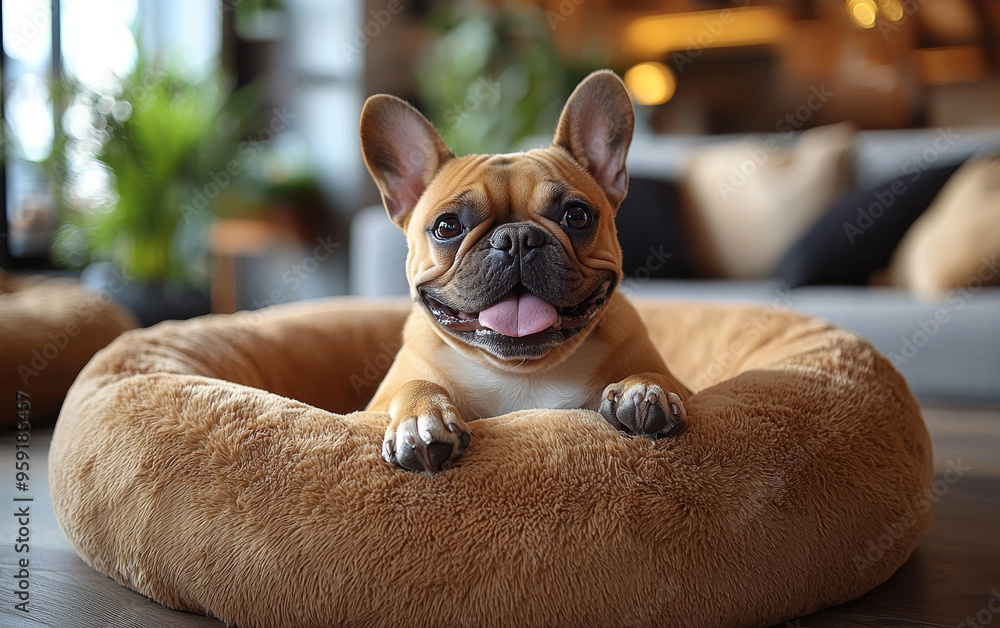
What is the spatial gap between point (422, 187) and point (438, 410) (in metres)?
0.63

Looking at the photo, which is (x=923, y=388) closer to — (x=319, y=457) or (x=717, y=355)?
(x=717, y=355)

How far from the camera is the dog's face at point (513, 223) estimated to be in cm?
139

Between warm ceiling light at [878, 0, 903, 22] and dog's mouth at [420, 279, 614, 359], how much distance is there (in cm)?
617

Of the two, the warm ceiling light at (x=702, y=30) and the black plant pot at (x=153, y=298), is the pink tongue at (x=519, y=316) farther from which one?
the warm ceiling light at (x=702, y=30)

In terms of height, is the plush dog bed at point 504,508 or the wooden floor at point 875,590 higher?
the plush dog bed at point 504,508

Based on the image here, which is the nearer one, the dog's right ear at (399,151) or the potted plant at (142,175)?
the dog's right ear at (399,151)

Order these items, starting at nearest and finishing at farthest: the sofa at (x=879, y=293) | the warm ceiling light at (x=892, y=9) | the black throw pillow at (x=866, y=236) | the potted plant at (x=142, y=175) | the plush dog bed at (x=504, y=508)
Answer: the plush dog bed at (x=504, y=508) < the sofa at (x=879, y=293) < the black throw pillow at (x=866, y=236) < the potted plant at (x=142, y=175) < the warm ceiling light at (x=892, y=9)

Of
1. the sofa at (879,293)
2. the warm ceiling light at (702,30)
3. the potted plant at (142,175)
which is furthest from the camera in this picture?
the warm ceiling light at (702,30)

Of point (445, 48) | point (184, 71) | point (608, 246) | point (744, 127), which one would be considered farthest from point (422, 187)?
point (744, 127)

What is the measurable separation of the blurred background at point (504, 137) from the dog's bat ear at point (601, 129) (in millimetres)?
1825

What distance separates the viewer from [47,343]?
2539 millimetres

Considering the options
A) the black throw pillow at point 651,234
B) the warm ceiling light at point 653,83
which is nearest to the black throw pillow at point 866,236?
the black throw pillow at point 651,234

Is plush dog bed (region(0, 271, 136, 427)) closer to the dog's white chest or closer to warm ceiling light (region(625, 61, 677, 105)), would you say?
the dog's white chest

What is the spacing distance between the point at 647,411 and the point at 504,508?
28 centimetres
